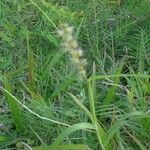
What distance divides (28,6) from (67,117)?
0.81 m

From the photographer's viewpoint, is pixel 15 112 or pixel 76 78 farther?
pixel 76 78

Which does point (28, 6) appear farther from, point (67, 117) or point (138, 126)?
point (138, 126)

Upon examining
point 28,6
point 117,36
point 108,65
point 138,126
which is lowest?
point 138,126

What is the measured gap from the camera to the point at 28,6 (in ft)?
7.12

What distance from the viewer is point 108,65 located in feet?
6.19

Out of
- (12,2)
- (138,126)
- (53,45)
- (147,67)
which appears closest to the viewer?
(138,126)

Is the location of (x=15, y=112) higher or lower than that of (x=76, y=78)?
lower

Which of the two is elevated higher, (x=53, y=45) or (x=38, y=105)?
(x=53, y=45)

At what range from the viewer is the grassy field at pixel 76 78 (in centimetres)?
145

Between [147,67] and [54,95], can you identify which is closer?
[54,95]

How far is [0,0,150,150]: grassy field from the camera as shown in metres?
1.45

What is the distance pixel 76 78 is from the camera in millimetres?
1731

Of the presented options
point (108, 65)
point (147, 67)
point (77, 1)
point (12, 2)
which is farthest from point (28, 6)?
point (147, 67)

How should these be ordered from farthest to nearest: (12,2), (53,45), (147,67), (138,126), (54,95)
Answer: (12,2), (53,45), (147,67), (54,95), (138,126)
